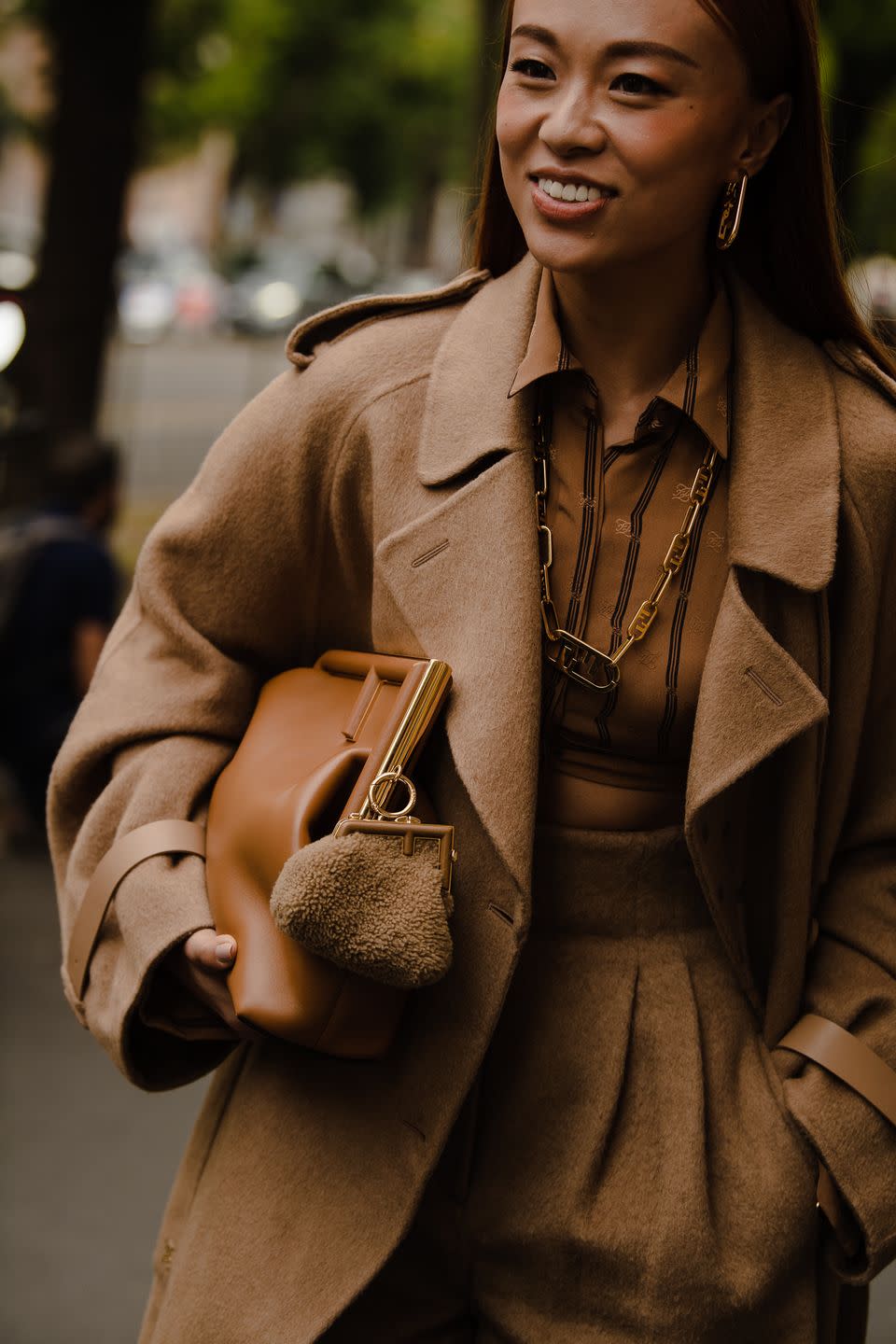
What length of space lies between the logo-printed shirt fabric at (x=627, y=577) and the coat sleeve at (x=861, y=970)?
0.19 meters

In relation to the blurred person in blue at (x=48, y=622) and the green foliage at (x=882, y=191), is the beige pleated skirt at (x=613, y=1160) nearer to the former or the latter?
the blurred person in blue at (x=48, y=622)

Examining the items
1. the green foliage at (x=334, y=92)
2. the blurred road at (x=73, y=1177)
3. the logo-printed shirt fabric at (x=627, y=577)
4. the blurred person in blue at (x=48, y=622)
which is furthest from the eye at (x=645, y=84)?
the green foliage at (x=334, y=92)

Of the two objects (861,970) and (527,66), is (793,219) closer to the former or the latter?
(527,66)

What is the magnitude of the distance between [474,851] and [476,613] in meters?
0.27

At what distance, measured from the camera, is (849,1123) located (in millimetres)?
2084

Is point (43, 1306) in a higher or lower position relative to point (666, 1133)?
lower

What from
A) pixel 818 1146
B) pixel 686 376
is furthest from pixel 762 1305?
pixel 686 376

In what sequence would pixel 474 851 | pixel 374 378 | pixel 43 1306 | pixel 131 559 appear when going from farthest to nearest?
pixel 131 559 < pixel 43 1306 < pixel 374 378 < pixel 474 851

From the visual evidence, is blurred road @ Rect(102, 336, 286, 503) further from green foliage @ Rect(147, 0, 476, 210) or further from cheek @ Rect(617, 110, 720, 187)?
cheek @ Rect(617, 110, 720, 187)

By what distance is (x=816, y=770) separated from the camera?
2129 millimetres

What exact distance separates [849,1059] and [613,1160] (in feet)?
0.99

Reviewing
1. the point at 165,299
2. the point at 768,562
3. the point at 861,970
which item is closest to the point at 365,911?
the point at 768,562

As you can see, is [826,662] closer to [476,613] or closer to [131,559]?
[476,613]

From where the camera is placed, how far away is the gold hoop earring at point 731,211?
6.80 ft
